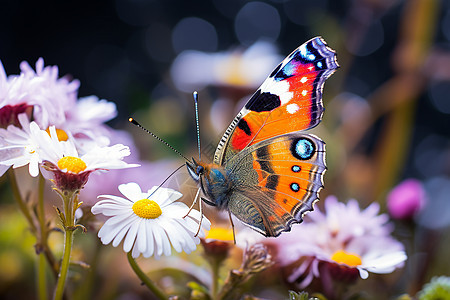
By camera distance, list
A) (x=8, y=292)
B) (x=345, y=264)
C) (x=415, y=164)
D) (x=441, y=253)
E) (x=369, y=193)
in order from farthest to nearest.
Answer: (x=415, y=164)
(x=369, y=193)
(x=441, y=253)
(x=8, y=292)
(x=345, y=264)

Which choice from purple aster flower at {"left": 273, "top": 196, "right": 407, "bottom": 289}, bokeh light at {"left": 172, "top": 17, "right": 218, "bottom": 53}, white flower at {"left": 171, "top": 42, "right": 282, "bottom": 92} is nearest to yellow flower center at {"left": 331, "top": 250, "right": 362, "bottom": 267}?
purple aster flower at {"left": 273, "top": 196, "right": 407, "bottom": 289}

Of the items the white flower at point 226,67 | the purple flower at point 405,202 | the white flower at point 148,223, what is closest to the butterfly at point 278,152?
the white flower at point 148,223

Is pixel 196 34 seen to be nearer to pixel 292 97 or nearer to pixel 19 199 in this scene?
pixel 292 97

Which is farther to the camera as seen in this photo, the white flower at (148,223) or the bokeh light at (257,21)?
the bokeh light at (257,21)

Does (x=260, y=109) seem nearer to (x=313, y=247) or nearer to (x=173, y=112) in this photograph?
(x=313, y=247)

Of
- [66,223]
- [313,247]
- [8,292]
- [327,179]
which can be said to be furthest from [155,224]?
[327,179]

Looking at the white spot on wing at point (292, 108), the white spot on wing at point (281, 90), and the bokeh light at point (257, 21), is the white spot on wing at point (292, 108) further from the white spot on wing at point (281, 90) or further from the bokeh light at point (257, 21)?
the bokeh light at point (257, 21)
